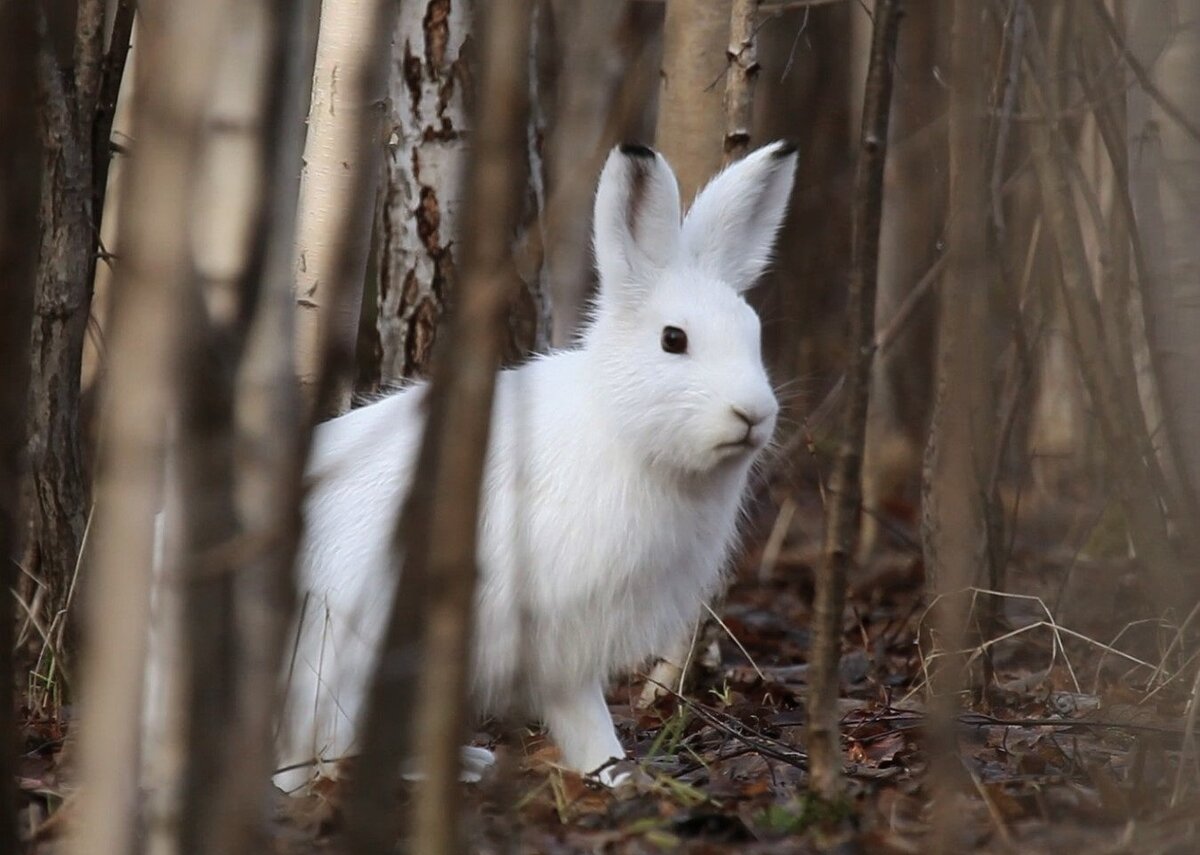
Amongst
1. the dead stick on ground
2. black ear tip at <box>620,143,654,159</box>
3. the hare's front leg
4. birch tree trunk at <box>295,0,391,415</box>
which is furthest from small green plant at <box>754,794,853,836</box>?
birch tree trunk at <box>295,0,391,415</box>

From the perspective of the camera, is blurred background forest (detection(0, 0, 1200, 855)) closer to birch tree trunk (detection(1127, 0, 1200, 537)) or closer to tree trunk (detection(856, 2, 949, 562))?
birch tree trunk (detection(1127, 0, 1200, 537))

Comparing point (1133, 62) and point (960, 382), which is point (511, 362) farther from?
point (960, 382)

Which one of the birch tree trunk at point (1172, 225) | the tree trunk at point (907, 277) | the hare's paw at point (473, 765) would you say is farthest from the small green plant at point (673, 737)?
the tree trunk at point (907, 277)

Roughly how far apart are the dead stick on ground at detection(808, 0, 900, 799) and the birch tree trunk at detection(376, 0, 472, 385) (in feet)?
8.27

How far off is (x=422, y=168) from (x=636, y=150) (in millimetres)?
1236

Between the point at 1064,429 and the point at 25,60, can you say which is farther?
the point at 1064,429

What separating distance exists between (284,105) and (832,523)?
1308 millimetres

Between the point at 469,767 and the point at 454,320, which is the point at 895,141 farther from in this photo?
the point at 454,320

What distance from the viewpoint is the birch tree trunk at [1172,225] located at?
4008 mm

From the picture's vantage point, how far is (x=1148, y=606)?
4.93 metres

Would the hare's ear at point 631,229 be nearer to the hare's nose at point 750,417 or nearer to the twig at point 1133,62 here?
the hare's nose at point 750,417

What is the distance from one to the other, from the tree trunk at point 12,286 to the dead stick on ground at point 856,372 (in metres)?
1.42

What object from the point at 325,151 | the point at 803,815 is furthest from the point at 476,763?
the point at 325,151

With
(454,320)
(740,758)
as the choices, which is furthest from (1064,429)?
(454,320)
